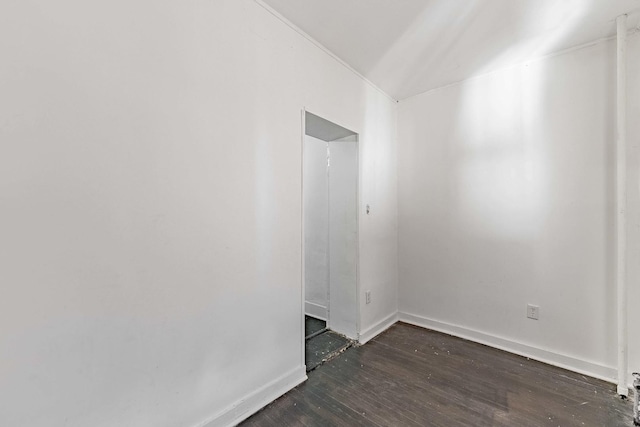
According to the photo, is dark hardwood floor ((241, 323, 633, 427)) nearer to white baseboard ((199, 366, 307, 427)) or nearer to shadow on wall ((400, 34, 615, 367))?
white baseboard ((199, 366, 307, 427))

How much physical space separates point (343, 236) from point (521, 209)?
1559mm

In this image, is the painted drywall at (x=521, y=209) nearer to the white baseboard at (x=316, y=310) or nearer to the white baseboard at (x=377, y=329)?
the white baseboard at (x=377, y=329)

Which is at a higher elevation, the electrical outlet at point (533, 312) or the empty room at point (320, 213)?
the empty room at point (320, 213)

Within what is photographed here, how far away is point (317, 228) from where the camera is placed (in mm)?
3137

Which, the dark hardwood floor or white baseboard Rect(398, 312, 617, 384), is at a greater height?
white baseboard Rect(398, 312, 617, 384)

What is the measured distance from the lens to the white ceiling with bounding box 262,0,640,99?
1.71m

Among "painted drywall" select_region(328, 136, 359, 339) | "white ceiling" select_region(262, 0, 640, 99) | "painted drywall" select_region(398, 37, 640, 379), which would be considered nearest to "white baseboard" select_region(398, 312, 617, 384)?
"painted drywall" select_region(398, 37, 640, 379)

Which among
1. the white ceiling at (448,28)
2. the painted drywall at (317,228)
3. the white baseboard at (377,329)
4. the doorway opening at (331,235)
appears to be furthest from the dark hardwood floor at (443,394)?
the white ceiling at (448,28)

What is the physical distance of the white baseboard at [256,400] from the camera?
4.91 ft

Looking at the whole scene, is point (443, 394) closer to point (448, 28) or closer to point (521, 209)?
point (521, 209)

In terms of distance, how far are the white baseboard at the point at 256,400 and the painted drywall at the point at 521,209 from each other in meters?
1.62

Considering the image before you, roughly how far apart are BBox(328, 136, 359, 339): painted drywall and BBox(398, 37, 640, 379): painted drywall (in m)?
0.78

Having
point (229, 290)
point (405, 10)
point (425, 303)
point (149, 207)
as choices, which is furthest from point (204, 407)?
point (405, 10)

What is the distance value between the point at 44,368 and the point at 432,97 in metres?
3.37
